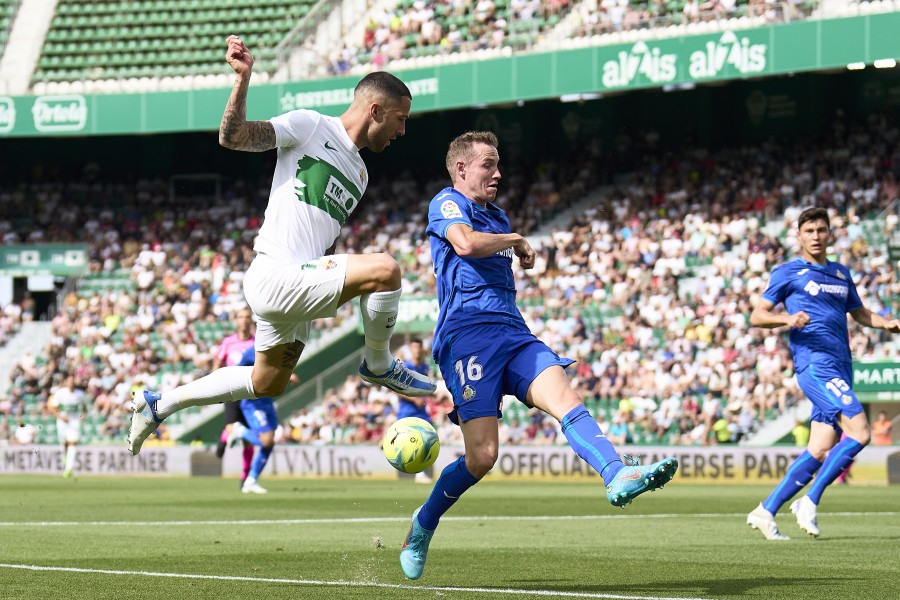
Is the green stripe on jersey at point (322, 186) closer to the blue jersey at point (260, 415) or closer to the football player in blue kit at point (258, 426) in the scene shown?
the football player in blue kit at point (258, 426)

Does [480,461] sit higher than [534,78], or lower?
lower


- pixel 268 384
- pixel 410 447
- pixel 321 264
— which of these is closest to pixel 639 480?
pixel 410 447

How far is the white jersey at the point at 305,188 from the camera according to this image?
836cm

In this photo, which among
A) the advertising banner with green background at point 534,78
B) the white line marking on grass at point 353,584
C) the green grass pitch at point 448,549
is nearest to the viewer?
the white line marking on grass at point 353,584

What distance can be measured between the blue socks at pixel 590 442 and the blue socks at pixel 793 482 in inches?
161

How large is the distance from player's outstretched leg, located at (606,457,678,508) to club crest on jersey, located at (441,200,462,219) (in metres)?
1.85

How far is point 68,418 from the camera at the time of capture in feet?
92.5

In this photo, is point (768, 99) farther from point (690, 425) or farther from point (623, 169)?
point (690, 425)

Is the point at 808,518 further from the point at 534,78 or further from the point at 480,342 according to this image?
the point at 534,78

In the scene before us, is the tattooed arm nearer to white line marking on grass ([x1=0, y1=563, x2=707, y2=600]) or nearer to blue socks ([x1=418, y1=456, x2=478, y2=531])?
blue socks ([x1=418, y1=456, x2=478, y2=531])

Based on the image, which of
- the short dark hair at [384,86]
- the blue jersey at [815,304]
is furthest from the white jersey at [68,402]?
the short dark hair at [384,86]

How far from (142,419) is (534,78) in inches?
919

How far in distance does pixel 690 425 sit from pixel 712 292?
11.6 ft

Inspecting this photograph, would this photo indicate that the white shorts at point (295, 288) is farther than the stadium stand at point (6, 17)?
No
